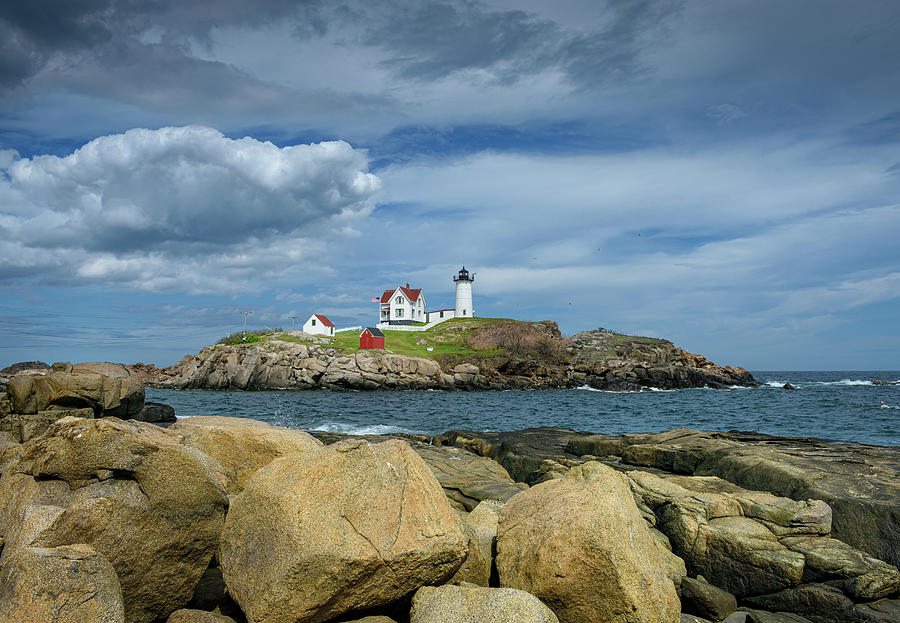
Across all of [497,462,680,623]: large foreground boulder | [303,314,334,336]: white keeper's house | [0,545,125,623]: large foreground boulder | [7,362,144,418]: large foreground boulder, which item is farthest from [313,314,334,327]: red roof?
[0,545,125,623]: large foreground boulder

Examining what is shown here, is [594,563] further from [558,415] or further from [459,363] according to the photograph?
[459,363]

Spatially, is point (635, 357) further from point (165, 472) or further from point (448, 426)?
point (165, 472)

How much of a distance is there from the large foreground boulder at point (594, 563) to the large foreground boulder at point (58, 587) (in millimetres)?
4181

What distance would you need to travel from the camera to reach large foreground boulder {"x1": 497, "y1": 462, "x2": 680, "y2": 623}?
6.05 m

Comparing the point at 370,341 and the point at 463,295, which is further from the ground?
the point at 463,295

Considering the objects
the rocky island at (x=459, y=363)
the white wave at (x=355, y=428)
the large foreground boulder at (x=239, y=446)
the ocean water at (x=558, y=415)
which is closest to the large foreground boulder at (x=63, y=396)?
the large foreground boulder at (x=239, y=446)

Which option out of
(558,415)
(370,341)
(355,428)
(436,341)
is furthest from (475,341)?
(355,428)

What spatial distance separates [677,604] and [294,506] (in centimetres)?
447

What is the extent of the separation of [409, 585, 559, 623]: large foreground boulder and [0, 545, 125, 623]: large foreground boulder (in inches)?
107

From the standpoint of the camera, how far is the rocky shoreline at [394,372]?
72.8 metres

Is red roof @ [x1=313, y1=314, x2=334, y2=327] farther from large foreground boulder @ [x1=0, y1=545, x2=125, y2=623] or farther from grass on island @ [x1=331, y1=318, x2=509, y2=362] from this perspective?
large foreground boulder @ [x1=0, y1=545, x2=125, y2=623]

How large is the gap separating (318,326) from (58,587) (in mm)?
97809

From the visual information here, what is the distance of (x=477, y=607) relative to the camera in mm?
5453

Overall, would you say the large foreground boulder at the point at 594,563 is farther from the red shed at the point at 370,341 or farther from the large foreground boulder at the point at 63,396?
the red shed at the point at 370,341
